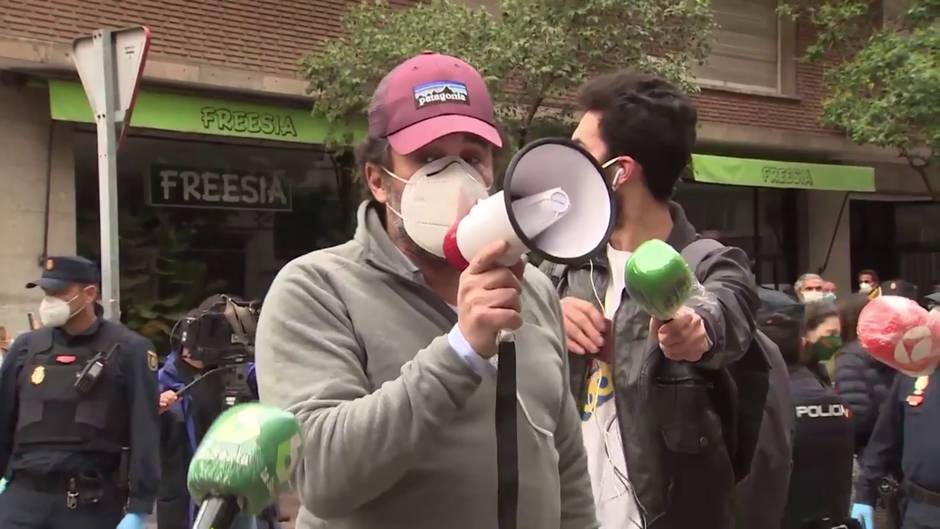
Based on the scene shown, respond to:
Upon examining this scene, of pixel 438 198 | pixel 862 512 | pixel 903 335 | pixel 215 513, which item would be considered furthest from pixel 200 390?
pixel 215 513

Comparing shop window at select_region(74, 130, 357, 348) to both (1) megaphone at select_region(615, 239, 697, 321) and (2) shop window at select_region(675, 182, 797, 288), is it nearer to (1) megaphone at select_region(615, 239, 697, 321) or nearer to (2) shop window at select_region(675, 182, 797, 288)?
(2) shop window at select_region(675, 182, 797, 288)

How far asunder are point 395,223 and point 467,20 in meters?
8.57

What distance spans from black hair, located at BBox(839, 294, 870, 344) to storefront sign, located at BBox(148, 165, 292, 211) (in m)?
6.69

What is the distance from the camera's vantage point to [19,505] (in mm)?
5574

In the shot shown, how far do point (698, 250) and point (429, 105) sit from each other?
0.83 metres

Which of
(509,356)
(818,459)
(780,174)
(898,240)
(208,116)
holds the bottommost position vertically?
(818,459)

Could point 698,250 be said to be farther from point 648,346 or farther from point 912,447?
point 912,447

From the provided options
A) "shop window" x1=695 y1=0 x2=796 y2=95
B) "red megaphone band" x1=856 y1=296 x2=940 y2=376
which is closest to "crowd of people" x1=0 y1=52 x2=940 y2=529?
"red megaphone band" x1=856 y1=296 x2=940 y2=376

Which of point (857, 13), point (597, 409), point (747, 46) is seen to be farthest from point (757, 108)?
point (597, 409)

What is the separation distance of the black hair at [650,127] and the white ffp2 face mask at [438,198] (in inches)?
26.1

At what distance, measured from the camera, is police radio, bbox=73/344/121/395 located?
18.7ft

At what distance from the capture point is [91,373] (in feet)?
18.9

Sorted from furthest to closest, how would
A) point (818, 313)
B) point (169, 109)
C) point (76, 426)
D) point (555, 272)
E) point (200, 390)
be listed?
point (169, 109)
point (200, 390)
point (818, 313)
point (76, 426)
point (555, 272)

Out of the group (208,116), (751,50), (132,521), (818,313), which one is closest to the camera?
(132,521)
